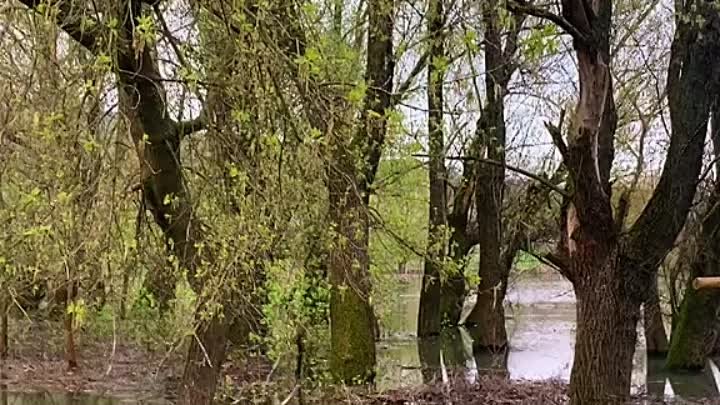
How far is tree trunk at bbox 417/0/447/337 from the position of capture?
6.33m

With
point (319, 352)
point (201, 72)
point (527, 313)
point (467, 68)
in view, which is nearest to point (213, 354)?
point (201, 72)

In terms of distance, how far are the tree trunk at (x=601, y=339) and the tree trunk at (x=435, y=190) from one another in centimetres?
117

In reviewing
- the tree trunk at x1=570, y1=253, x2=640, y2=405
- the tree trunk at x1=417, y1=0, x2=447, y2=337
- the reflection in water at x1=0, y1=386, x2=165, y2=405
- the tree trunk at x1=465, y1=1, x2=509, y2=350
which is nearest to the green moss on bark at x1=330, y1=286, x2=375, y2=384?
the tree trunk at x1=417, y1=0, x2=447, y2=337

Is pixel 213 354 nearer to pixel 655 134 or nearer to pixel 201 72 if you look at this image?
pixel 201 72

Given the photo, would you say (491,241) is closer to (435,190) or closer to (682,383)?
(435,190)

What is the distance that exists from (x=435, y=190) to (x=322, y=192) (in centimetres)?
1056

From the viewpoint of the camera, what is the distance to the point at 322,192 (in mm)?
4230

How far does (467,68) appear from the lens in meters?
8.88

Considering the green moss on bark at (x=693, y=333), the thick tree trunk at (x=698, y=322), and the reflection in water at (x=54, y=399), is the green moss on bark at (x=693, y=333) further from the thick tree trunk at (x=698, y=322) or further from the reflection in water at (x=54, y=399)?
the reflection in water at (x=54, y=399)

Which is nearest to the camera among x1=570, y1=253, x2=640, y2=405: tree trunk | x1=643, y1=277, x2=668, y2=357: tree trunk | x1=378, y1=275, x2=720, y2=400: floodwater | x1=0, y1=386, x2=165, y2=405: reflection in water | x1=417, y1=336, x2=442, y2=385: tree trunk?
x1=570, y1=253, x2=640, y2=405: tree trunk

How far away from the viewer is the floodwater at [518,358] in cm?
1153

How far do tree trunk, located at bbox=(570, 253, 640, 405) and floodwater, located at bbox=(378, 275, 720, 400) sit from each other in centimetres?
402

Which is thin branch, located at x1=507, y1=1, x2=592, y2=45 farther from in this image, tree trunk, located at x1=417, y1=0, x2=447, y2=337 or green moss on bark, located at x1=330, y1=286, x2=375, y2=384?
green moss on bark, located at x1=330, y1=286, x2=375, y2=384

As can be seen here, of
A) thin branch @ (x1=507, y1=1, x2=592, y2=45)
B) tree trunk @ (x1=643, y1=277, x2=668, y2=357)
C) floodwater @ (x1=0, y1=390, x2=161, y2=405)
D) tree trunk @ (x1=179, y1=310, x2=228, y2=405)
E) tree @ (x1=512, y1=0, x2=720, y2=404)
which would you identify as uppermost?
thin branch @ (x1=507, y1=1, x2=592, y2=45)
